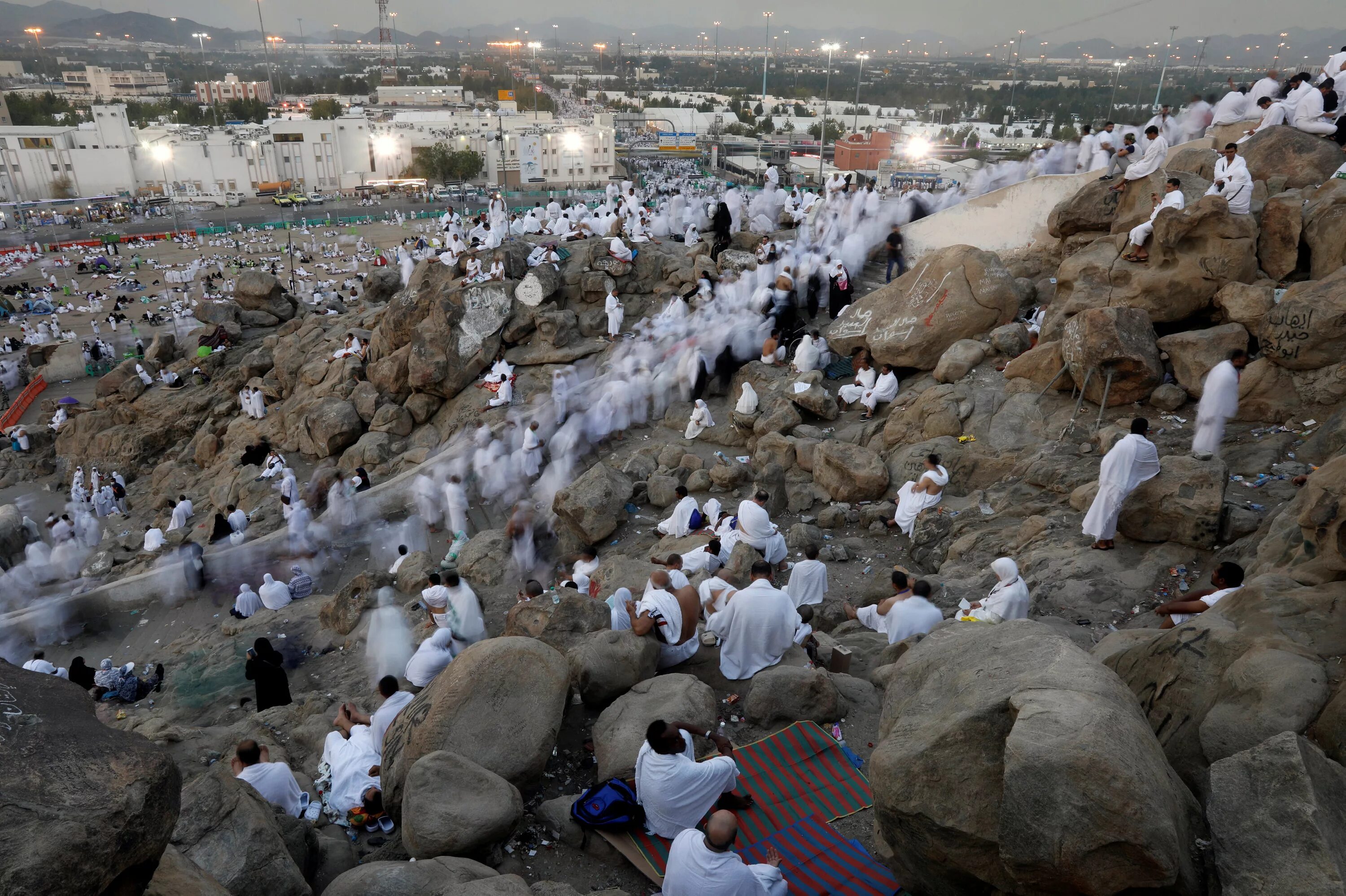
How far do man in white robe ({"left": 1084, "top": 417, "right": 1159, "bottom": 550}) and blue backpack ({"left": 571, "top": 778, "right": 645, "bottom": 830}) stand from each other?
506cm

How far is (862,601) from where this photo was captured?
7.70 meters

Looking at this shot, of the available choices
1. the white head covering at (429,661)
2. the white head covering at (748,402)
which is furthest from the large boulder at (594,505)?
the white head covering at (429,661)

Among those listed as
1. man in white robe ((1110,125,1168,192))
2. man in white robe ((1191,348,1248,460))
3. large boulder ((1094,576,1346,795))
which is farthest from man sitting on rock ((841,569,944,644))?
man in white robe ((1110,125,1168,192))

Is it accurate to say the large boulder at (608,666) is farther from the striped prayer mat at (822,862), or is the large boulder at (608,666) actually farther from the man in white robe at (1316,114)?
the man in white robe at (1316,114)

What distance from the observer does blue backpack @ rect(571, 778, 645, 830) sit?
451cm

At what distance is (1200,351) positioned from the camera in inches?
342

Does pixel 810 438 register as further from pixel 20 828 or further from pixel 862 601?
pixel 20 828

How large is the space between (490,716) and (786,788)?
192 centimetres

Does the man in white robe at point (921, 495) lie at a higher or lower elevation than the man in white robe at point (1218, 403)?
lower

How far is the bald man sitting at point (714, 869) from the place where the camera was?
11.9 feet

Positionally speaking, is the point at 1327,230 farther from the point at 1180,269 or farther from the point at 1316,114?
the point at 1316,114

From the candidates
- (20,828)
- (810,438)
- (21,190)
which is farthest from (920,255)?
(21,190)

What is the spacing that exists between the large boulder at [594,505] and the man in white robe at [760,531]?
2504 mm

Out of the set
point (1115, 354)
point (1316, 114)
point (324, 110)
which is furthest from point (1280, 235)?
point (324, 110)
